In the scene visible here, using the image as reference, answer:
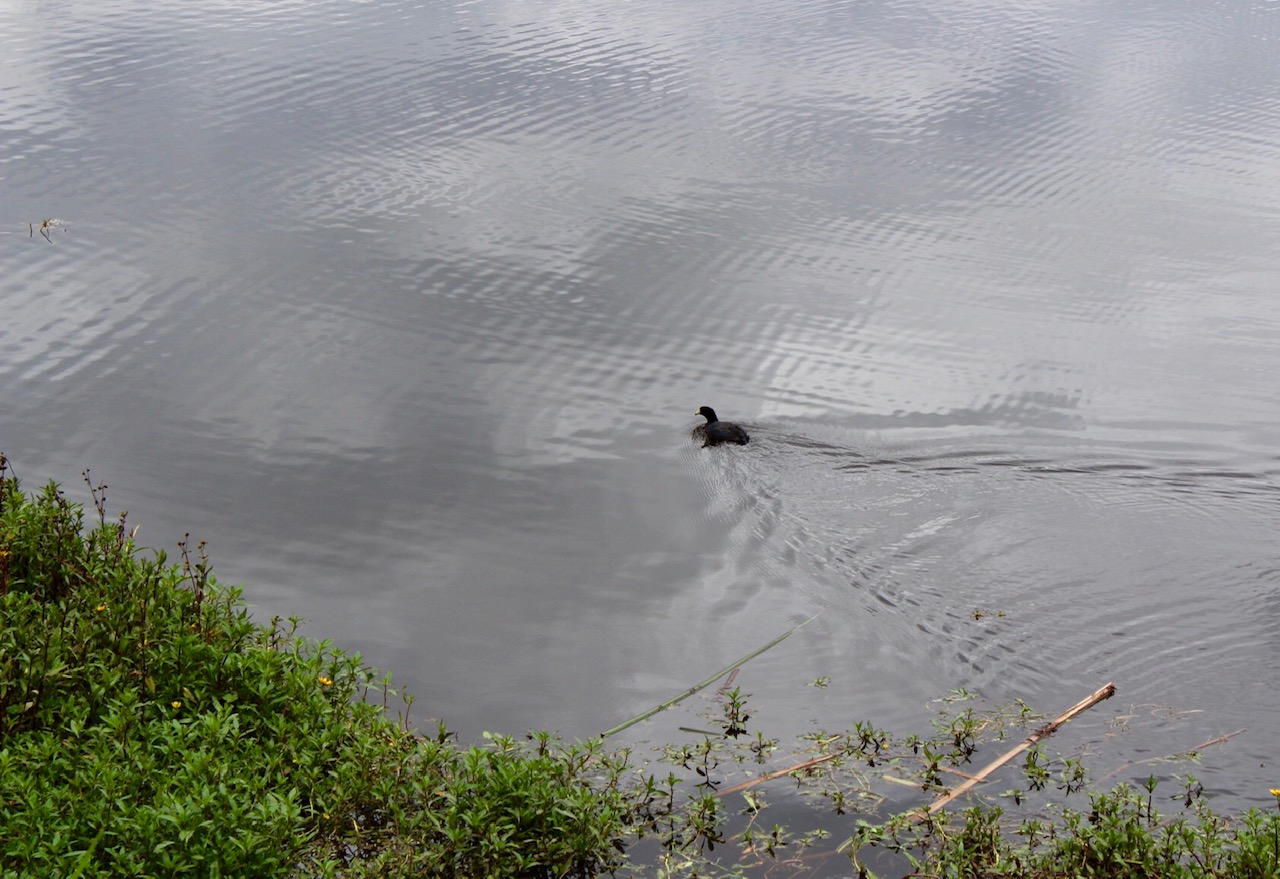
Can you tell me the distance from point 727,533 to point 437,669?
89.4 inches

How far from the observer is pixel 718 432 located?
28.9 ft

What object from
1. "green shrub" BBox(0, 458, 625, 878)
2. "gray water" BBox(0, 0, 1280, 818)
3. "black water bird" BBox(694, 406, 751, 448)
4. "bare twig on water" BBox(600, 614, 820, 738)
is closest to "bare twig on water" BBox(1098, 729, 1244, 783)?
"gray water" BBox(0, 0, 1280, 818)

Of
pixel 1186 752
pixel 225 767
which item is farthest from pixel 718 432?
pixel 225 767

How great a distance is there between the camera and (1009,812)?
5488 millimetres

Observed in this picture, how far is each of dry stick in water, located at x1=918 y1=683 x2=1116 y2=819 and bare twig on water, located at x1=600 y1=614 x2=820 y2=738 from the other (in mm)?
1504

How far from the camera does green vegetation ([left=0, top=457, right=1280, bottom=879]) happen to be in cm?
475

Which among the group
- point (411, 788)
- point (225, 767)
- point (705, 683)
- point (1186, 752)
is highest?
point (225, 767)

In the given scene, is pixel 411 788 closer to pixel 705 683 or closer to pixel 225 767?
pixel 225 767

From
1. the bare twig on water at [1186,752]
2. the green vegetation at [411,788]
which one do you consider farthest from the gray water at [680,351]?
the green vegetation at [411,788]

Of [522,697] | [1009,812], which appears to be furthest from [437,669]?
[1009,812]

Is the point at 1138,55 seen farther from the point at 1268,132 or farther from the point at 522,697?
the point at 522,697

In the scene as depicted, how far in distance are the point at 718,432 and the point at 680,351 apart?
1.69 m

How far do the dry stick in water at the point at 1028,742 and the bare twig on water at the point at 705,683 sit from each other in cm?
150

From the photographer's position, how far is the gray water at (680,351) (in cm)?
704
